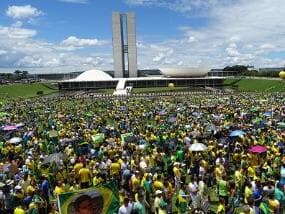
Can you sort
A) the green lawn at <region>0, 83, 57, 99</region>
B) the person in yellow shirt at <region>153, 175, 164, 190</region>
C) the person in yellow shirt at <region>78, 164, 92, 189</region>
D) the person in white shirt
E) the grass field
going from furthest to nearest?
1. the green lawn at <region>0, 83, 57, 99</region>
2. the grass field
3. the person in yellow shirt at <region>78, 164, 92, 189</region>
4. the person in yellow shirt at <region>153, 175, 164, 190</region>
5. the person in white shirt

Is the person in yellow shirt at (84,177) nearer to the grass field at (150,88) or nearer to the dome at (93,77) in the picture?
the grass field at (150,88)

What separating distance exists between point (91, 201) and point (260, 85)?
8765cm

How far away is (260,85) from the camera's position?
9275 centimetres

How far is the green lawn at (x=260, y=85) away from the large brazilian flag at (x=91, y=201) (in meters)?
68.5

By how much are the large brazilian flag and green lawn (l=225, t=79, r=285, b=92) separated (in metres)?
68.5

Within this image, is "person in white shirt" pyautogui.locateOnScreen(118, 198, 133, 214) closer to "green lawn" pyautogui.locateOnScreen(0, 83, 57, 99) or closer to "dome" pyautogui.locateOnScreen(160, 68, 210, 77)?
"green lawn" pyautogui.locateOnScreen(0, 83, 57, 99)

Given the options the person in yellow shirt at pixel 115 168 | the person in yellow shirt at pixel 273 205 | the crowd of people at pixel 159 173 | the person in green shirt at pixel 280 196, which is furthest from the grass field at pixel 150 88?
the person in yellow shirt at pixel 273 205

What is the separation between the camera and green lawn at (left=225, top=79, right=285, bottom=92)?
262ft

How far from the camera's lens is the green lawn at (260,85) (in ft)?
262

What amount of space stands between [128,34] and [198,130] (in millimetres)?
120085

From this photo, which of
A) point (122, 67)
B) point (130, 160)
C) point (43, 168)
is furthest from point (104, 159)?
point (122, 67)

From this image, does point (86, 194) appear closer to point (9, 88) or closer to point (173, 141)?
point (173, 141)

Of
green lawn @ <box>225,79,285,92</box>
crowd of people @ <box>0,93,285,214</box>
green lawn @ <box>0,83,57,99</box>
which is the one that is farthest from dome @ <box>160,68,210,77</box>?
crowd of people @ <box>0,93,285,214</box>

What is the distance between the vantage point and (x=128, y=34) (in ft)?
467
